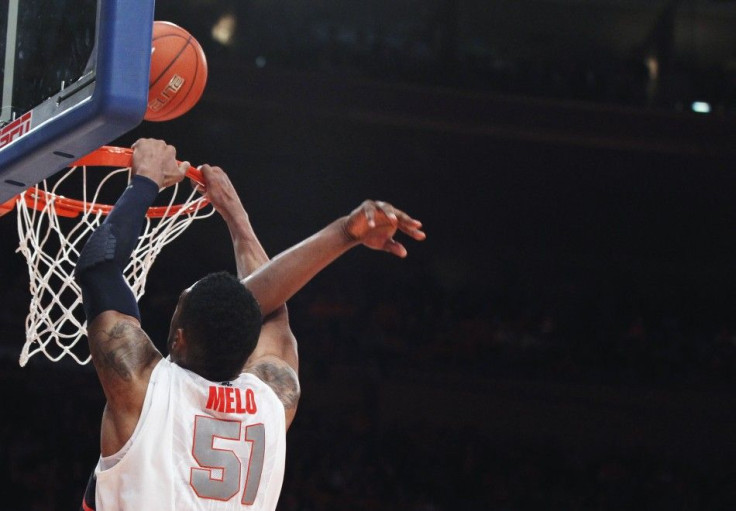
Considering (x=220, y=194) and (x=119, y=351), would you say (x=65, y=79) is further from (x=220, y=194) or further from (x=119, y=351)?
(x=220, y=194)

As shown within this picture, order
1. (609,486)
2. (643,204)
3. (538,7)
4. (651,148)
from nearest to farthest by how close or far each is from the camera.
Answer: (609,486) < (651,148) < (643,204) < (538,7)

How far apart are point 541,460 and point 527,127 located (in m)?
3.22

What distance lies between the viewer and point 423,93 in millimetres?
9938

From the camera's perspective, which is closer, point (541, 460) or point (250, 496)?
point (250, 496)

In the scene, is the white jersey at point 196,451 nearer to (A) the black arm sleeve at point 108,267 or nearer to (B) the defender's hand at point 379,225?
(A) the black arm sleeve at point 108,267

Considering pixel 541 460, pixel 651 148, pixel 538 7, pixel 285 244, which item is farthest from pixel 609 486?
pixel 538 7

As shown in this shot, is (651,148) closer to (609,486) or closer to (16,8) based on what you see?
(609,486)

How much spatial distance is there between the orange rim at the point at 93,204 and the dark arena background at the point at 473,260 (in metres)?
4.89

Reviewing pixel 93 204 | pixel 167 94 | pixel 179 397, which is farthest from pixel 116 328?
pixel 93 204

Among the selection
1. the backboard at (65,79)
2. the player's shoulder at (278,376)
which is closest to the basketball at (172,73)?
the backboard at (65,79)

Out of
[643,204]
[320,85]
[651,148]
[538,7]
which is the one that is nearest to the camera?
[320,85]

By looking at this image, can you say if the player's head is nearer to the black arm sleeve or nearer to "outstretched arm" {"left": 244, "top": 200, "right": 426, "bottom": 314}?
the black arm sleeve

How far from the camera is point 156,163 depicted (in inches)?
91.7

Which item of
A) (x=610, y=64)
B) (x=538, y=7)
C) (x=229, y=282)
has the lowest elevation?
(x=229, y=282)
